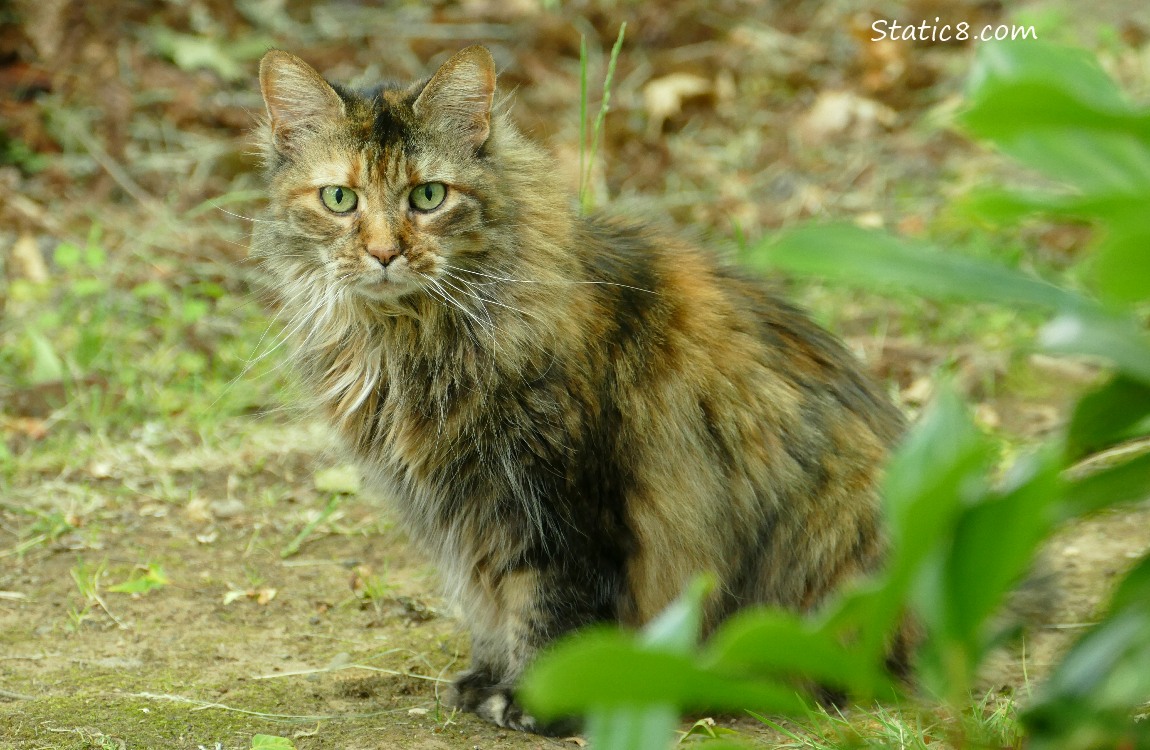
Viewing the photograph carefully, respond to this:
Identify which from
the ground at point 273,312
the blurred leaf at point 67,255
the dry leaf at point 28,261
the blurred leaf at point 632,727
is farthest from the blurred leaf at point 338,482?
the blurred leaf at point 632,727

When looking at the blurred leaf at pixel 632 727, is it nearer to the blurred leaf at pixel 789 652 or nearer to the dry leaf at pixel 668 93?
the blurred leaf at pixel 789 652

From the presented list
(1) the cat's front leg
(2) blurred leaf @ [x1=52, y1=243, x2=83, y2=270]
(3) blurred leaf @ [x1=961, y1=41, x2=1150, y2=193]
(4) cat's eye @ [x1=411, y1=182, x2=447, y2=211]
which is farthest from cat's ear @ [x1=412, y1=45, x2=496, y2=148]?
(2) blurred leaf @ [x1=52, y1=243, x2=83, y2=270]

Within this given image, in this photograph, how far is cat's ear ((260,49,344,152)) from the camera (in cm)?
250

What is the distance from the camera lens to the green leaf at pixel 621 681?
0.77 metres

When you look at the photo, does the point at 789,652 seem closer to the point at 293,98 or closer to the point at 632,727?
the point at 632,727

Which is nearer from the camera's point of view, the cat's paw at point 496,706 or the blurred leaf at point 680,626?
the blurred leaf at point 680,626

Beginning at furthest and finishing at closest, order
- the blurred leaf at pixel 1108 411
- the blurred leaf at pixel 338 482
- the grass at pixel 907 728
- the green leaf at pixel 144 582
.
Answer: the blurred leaf at pixel 338 482 < the green leaf at pixel 144 582 < the grass at pixel 907 728 < the blurred leaf at pixel 1108 411

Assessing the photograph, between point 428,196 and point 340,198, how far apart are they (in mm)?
185

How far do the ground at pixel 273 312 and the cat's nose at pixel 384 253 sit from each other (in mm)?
690

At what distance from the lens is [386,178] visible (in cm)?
243

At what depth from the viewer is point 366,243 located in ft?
7.79

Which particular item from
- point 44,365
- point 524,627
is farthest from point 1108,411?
point 44,365

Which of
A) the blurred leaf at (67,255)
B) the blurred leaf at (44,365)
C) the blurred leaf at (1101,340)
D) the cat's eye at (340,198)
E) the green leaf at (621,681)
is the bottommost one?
the blurred leaf at (44,365)

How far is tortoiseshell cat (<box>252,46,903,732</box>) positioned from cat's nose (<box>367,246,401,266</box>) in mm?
18
